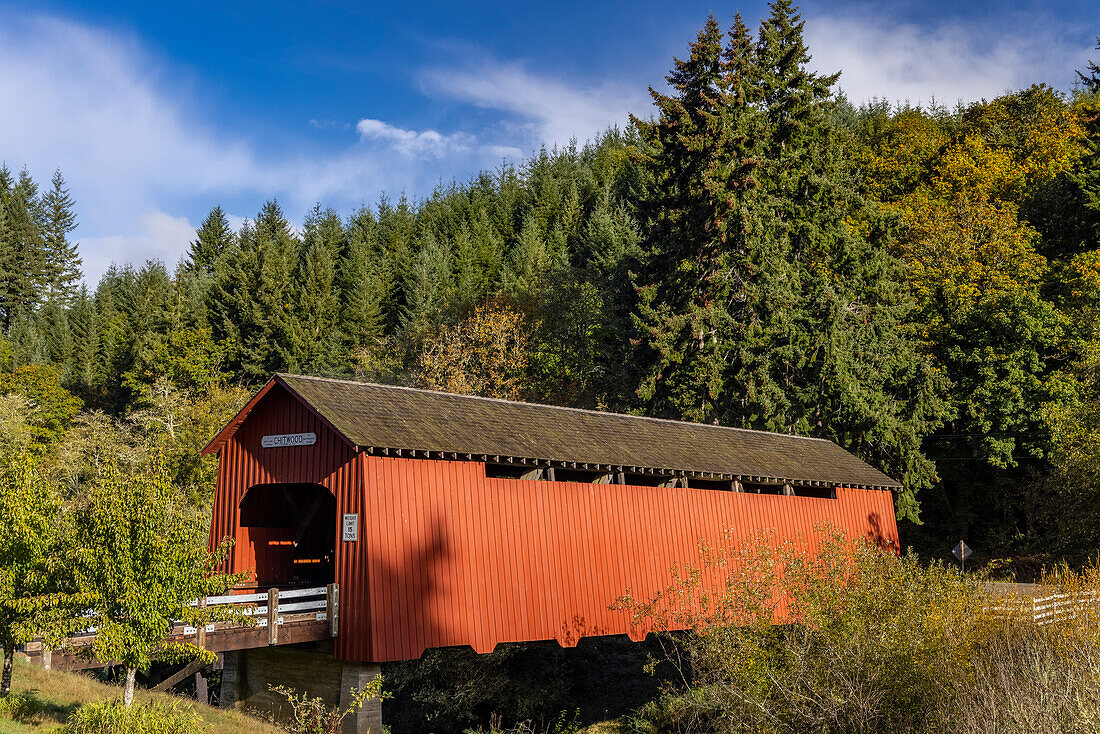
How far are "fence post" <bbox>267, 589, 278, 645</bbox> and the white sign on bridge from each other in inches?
113

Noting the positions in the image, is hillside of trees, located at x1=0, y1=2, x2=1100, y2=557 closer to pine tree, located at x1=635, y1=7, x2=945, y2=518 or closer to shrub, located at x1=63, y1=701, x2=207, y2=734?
pine tree, located at x1=635, y1=7, x2=945, y2=518

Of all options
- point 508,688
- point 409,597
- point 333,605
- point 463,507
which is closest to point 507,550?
point 463,507

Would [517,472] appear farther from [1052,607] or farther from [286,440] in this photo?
[1052,607]

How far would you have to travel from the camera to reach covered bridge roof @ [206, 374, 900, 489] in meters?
15.4

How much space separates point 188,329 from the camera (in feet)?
149

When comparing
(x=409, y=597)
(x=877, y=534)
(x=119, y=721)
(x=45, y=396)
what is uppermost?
(x=45, y=396)

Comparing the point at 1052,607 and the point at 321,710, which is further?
the point at 1052,607

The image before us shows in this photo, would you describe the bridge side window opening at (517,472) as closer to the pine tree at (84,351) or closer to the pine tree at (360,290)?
the pine tree at (360,290)

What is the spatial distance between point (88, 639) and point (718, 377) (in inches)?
863

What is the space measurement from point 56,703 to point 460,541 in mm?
6688

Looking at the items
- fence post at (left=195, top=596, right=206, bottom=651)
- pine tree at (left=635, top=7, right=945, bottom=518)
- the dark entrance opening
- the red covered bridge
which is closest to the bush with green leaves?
the red covered bridge

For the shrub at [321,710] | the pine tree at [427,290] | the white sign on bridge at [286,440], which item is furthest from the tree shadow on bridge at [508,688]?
the pine tree at [427,290]

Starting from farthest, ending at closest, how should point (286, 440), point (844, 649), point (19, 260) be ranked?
point (19, 260) < point (286, 440) < point (844, 649)

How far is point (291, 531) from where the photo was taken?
19016mm
